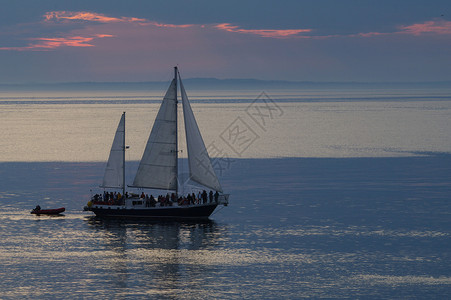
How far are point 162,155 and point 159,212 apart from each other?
6811mm

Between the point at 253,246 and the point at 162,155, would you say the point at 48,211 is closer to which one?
the point at 162,155

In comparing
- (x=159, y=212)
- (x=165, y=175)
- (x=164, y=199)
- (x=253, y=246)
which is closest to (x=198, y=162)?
(x=165, y=175)

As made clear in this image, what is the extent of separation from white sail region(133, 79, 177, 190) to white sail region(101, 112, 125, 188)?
194cm

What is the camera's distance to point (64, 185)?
98.1m

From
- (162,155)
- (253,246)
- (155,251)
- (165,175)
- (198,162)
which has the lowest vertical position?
(155,251)

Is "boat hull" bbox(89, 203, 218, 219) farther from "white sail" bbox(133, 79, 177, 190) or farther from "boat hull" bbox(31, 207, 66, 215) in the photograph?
"boat hull" bbox(31, 207, 66, 215)

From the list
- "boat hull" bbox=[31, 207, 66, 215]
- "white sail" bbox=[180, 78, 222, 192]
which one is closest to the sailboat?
"white sail" bbox=[180, 78, 222, 192]

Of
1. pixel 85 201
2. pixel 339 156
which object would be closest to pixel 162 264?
pixel 85 201

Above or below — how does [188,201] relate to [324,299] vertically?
above

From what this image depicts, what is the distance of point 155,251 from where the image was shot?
61.3 meters

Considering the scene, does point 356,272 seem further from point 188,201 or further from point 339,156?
point 339,156

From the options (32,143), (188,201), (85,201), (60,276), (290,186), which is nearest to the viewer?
(60,276)

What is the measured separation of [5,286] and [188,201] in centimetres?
2750

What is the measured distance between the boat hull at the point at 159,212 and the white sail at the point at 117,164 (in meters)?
3.18
